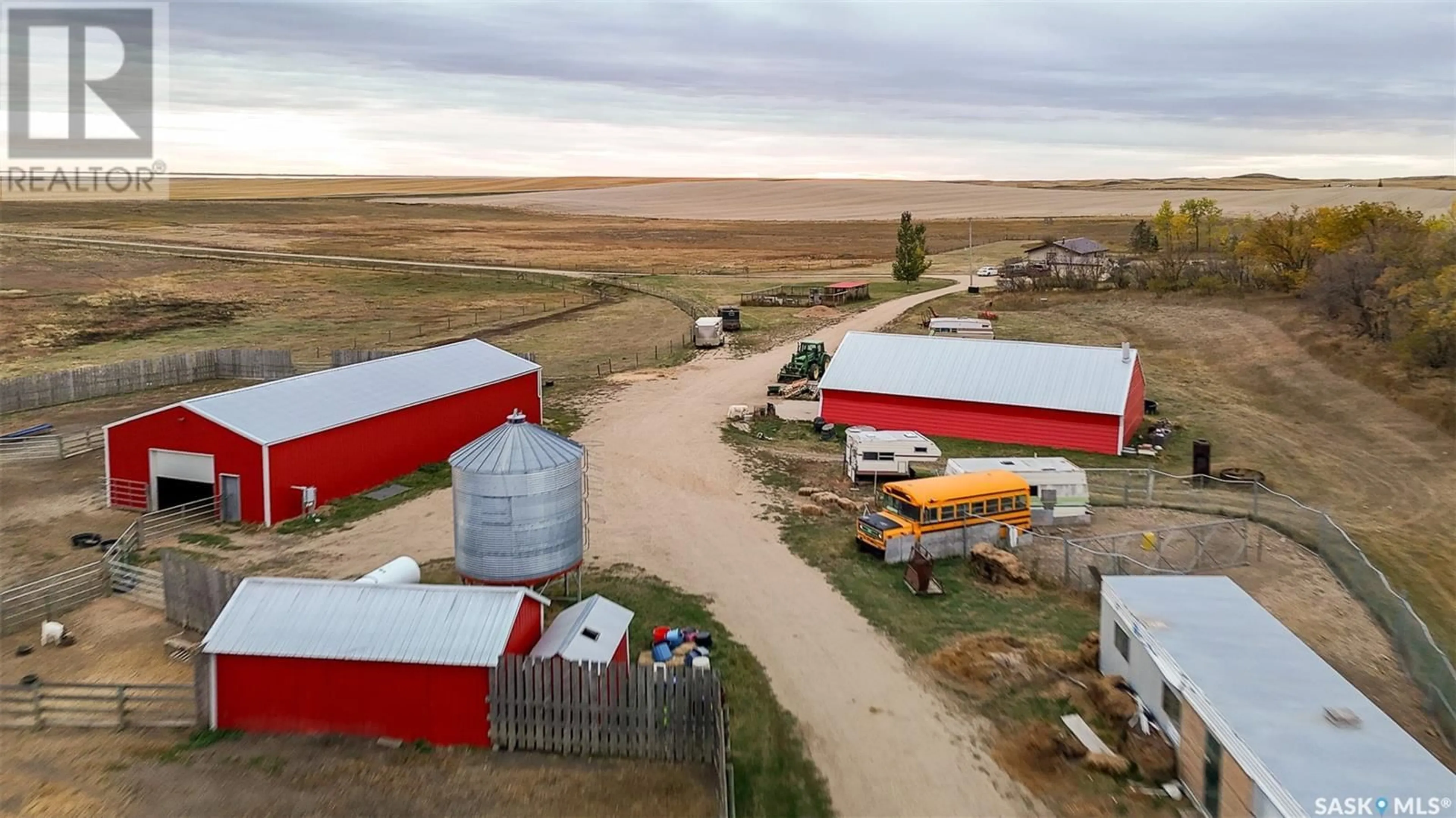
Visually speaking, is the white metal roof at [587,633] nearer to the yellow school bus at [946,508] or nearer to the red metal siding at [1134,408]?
the yellow school bus at [946,508]

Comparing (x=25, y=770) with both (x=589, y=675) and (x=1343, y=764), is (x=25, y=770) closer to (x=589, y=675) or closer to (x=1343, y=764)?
(x=589, y=675)

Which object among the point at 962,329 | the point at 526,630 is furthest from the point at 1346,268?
the point at 526,630

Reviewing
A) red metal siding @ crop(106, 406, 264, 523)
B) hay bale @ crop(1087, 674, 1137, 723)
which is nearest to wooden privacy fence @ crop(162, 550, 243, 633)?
red metal siding @ crop(106, 406, 264, 523)

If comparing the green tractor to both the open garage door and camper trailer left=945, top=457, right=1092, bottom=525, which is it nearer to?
camper trailer left=945, top=457, right=1092, bottom=525

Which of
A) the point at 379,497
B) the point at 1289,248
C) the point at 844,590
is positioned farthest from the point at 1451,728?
the point at 1289,248

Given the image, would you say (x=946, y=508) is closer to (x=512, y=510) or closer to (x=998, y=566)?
(x=998, y=566)

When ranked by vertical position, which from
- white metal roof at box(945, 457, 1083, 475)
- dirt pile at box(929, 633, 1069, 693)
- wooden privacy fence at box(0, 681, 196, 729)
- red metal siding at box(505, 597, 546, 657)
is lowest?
wooden privacy fence at box(0, 681, 196, 729)
